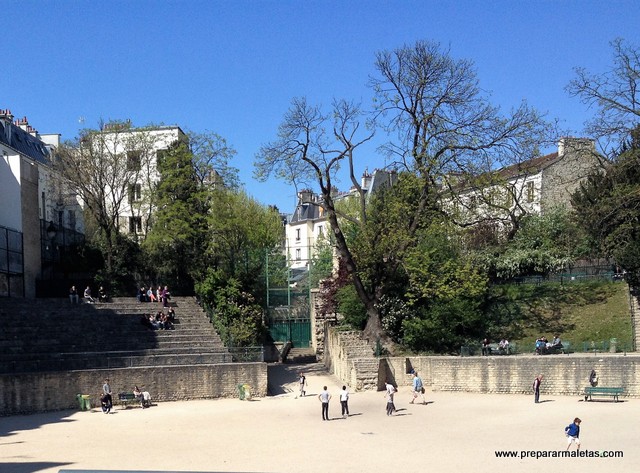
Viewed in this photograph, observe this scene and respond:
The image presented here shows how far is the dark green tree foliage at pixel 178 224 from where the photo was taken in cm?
4181

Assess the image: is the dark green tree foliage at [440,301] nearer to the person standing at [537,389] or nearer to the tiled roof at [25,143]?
the person standing at [537,389]

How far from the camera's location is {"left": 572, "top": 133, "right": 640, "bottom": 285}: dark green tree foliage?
33.9m

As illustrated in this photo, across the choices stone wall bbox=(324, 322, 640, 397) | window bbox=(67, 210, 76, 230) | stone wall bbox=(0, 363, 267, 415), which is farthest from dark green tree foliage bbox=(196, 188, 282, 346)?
window bbox=(67, 210, 76, 230)

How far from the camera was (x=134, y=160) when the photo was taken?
44.5 meters

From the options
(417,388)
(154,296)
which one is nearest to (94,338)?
(154,296)

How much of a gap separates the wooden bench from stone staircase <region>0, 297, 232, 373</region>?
1494cm

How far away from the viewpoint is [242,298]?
40.2 meters

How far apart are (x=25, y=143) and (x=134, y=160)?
14670mm

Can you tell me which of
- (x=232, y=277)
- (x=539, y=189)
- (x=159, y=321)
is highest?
(x=539, y=189)

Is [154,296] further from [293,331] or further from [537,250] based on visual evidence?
[537,250]

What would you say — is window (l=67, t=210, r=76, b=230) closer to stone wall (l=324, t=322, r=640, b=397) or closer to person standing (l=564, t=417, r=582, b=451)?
stone wall (l=324, t=322, r=640, b=397)

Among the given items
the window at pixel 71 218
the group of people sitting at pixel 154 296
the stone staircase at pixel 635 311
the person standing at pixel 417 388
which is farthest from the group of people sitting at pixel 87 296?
the stone staircase at pixel 635 311

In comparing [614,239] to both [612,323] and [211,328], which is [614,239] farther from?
[211,328]

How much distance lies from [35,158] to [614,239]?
1606 inches
